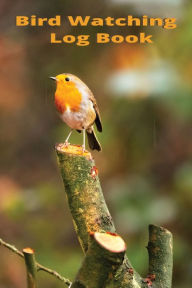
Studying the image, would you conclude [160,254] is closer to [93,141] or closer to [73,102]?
[93,141]

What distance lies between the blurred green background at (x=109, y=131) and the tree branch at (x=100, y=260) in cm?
145

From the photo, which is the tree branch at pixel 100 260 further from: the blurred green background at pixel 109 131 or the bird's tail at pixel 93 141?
the blurred green background at pixel 109 131

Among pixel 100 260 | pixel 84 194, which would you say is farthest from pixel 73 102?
pixel 100 260

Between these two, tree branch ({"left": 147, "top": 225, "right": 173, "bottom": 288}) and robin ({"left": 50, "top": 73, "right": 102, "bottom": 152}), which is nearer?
robin ({"left": 50, "top": 73, "right": 102, "bottom": 152})

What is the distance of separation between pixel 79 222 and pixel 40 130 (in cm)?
291

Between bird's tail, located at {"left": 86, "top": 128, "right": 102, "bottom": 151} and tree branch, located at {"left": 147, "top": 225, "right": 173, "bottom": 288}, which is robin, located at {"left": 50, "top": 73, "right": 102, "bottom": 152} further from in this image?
tree branch, located at {"left": 147, "top": 225, "right": 173, "bottom": 288}

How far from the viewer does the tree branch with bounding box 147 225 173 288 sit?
4.40ft

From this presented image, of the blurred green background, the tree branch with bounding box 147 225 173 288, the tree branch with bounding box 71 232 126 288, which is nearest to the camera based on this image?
the tree branch with bounding box 71 232 126 288

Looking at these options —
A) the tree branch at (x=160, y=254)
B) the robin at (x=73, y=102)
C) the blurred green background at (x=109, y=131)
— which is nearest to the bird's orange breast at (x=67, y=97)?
the robin at (x=73, y=102)

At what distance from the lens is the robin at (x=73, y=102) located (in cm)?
115

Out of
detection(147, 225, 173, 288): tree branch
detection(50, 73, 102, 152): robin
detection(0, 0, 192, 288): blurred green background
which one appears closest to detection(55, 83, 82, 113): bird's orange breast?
detection(50, 73, 102, 152): robin

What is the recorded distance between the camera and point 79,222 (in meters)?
1.22

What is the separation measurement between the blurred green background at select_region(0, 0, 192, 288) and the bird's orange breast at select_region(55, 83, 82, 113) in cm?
135

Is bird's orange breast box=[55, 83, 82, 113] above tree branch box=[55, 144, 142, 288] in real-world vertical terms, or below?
above
